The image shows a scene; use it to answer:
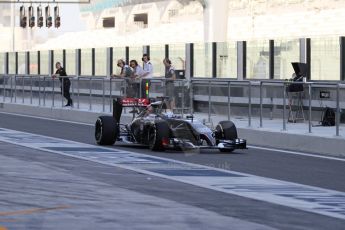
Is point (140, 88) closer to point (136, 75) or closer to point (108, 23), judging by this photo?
point (136, 75)

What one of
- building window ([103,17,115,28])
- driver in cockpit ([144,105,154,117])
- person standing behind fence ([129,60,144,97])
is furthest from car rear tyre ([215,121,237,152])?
building window ([103,17,115,28])

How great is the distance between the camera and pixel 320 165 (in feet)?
→ 57.9

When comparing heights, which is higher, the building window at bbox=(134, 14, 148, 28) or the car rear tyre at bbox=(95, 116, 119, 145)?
the building window at bbox=(134, 14, 148, 28)

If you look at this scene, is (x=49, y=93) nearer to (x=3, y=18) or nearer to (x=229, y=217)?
(x=229, y=217)

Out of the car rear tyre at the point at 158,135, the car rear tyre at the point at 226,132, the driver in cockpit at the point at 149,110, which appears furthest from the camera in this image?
the driver in cockpit at the point at 149,110

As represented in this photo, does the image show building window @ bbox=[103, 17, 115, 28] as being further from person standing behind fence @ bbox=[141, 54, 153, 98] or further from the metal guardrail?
person standing behind fence @ bbox=[141, 54, 153, 98]

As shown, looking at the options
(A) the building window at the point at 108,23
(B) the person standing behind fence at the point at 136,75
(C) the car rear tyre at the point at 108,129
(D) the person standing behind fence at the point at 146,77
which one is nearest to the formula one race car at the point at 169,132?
(C) the car rear tyre at the point at 108,129

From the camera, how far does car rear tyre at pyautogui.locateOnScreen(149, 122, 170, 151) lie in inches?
746

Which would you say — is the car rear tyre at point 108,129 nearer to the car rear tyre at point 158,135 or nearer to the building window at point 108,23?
the car rear tyre at point 158,135

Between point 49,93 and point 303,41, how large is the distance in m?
11.6

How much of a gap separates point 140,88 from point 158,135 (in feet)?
37.8

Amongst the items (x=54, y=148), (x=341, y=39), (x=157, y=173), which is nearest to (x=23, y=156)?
(x=54, y=148)

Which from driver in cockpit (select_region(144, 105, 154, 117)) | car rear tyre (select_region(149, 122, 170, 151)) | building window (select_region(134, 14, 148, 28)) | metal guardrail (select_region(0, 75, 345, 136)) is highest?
building window (select_region(134, 14, 148, 28))

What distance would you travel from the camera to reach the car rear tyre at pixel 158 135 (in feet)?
62.1
